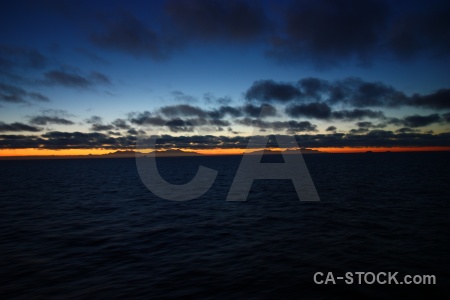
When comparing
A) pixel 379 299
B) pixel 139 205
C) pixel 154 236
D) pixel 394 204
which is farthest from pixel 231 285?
pixel 394 204

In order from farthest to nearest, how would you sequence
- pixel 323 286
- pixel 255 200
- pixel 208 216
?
pixel 255 200 → pixel 208 216 → pixel 323 286

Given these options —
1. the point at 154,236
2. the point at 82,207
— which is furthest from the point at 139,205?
the point at 154,236

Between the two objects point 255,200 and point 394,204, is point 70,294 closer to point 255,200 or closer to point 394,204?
point 255,200

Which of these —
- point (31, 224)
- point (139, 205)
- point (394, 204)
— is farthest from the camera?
point (139, 205)

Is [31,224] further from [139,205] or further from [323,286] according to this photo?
[323,286]

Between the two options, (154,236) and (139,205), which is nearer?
(154,236)

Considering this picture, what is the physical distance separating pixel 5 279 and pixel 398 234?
2289 centimetres

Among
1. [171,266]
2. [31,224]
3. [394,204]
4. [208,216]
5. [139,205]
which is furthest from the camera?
[139,205]

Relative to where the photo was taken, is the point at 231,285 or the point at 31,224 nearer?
the point at 231,285

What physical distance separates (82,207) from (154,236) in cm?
1676

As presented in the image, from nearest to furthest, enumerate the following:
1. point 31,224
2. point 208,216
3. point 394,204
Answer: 1. point 31,224
2. point 208,216
3. point 394,204

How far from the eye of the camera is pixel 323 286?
1145cm

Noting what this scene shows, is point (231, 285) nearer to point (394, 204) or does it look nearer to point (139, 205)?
point (139, 205)

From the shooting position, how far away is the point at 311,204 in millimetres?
31125
